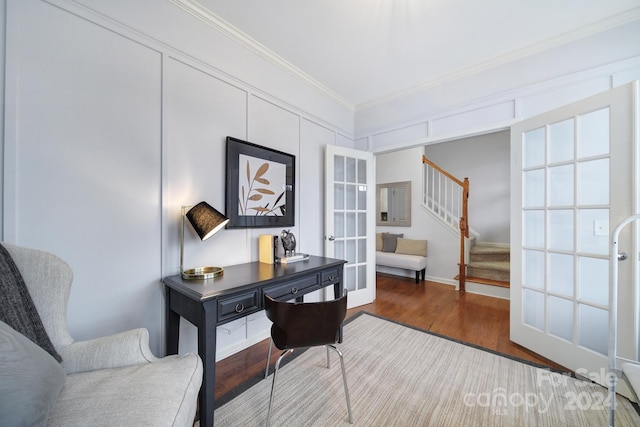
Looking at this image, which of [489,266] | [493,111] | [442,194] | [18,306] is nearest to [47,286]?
[18,306]

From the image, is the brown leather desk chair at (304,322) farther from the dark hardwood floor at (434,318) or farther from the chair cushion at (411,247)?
the chair cushion at (411,247)

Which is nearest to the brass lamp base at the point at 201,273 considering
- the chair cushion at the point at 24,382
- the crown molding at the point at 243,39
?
the chair cushion at the point at 24,382

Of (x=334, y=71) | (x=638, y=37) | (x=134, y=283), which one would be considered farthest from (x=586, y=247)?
(x=134, y=283)

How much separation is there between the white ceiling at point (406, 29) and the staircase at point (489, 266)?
2.89m

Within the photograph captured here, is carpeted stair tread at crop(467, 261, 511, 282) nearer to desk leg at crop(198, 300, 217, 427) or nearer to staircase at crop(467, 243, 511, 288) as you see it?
staircase at crop(467, 243, 511, 288)

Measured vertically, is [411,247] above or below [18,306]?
below

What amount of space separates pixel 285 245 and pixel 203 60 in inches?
63.2

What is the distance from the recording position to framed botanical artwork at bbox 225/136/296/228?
1.97m

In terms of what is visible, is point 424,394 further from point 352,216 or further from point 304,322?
point 352,216

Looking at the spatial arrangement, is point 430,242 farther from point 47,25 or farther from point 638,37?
point 47,25

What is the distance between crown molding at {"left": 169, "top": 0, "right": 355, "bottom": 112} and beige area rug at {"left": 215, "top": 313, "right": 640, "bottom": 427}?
107 inches

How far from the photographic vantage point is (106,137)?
1389mm

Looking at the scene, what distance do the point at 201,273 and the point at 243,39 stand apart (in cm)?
198

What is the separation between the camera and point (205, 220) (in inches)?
60.2
